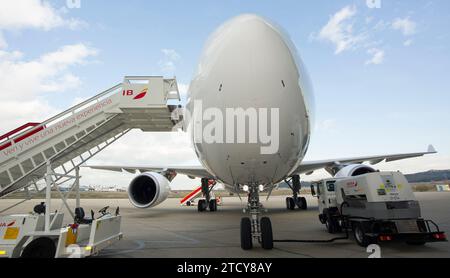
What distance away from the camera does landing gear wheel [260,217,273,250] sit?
6125mm

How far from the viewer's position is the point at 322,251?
6.38 meters

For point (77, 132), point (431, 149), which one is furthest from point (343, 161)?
point (77, 132)

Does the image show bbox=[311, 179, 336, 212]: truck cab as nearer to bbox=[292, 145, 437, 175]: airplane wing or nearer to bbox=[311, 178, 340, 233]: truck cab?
bbox=[311, 178, 340, 233]: truck cab

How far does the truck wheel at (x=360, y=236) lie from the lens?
6700 mm

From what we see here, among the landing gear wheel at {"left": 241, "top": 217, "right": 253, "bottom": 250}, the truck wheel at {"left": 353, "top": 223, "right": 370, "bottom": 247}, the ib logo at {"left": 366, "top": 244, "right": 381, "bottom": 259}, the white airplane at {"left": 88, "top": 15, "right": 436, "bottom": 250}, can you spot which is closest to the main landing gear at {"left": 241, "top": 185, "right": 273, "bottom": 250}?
the landing gear wheel at {"left": 241, "top": 217, "right": 253, "bottom": 250}

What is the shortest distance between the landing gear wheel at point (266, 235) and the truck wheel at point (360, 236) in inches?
79.3

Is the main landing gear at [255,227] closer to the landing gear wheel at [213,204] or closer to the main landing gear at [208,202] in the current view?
the main landing gear at [208,202]

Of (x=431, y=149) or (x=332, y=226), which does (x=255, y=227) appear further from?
(x=431, y=149)

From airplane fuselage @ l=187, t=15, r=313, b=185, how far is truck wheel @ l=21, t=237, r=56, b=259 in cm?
319

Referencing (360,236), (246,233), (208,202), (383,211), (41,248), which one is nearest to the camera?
(41,248)

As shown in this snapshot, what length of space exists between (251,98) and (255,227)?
2999mm

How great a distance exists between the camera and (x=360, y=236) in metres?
6.98

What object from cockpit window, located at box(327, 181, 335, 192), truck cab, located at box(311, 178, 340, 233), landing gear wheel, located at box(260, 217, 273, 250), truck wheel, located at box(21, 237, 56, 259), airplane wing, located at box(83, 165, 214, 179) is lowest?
truck wheel, located at box(21, 237, 56, 259)

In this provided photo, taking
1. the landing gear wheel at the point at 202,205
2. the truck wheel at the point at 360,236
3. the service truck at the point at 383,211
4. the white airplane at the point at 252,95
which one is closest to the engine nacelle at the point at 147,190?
the landing gear wheel at the point at 202,205
